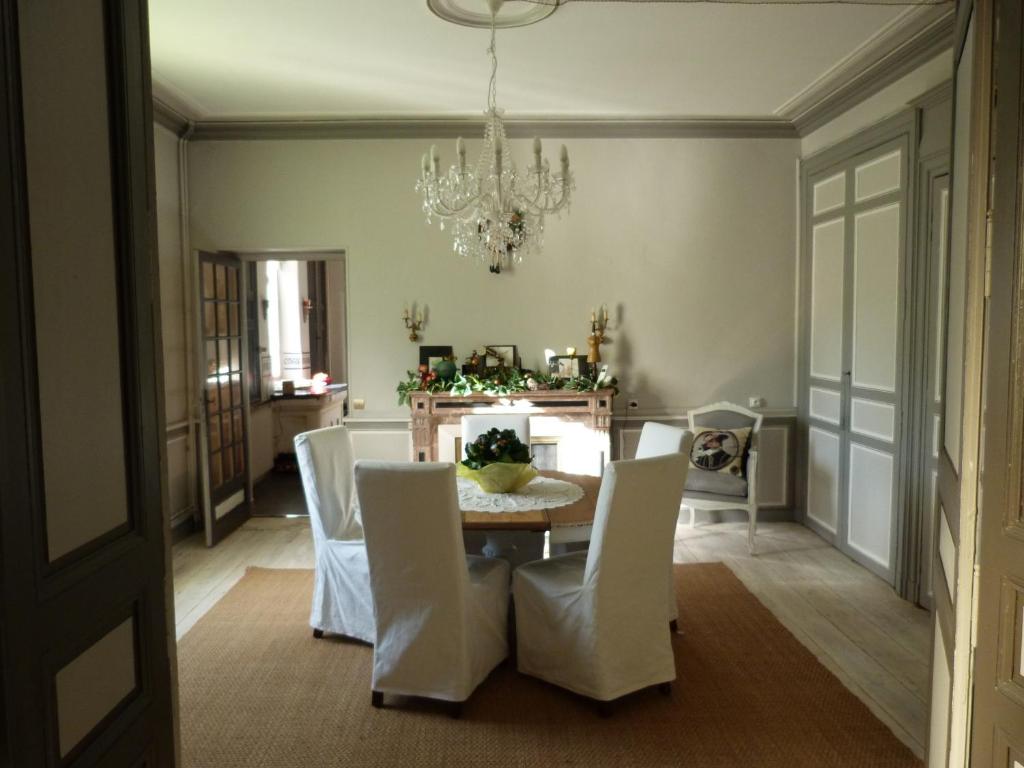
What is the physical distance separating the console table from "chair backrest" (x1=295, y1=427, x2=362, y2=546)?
1.31 meters

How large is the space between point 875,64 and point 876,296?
1.22 m

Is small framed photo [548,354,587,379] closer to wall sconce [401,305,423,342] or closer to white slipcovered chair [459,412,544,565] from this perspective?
wall sconce [401,305,423,342]

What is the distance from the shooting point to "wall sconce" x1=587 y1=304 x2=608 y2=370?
5230 mm

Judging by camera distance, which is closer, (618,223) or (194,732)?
(194,732)

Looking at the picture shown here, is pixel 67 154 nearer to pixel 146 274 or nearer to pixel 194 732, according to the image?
pixel 146 274

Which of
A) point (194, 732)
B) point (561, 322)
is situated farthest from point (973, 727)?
point (561, 322)

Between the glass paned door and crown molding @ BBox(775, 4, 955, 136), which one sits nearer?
crown molding @ BBox(775, 4, 955, 136)

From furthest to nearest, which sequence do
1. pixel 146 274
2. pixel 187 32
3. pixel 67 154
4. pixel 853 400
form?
1. pixel 853 400
2. pixel 187 32
3. pixel 146 274
4. pixel 67 154

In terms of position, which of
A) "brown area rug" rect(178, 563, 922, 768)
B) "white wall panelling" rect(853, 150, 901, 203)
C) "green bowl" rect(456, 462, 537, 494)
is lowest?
"brown area rug" rect(178, 563, 922, 768)

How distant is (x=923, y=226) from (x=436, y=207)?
2.38 m

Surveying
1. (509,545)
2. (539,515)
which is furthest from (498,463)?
(509,545)

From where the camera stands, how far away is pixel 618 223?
5297 millimetres

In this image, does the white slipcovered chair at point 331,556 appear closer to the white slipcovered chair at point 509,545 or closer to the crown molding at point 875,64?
the white slipcovered chair at point 509,545

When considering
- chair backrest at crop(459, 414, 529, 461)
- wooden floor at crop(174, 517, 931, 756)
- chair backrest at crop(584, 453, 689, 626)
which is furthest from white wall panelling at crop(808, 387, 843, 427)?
chair backrest at crop(584, 453, 689, 626)
